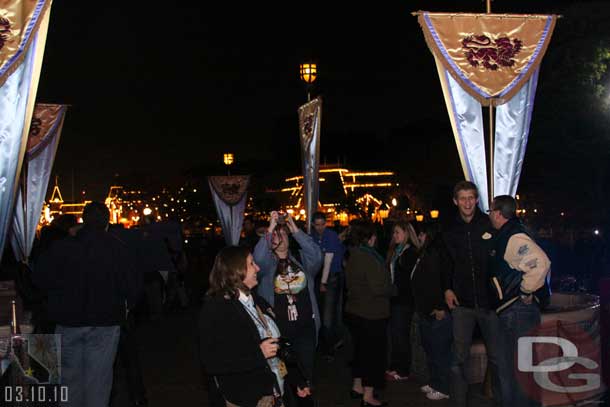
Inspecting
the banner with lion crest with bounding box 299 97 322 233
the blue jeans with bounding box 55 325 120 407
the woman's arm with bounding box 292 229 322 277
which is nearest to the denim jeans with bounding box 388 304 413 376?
the woman's arm with bounding box 292 229 322 277

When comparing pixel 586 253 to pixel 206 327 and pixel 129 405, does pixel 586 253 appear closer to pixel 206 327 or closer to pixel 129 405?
pixel 129 405

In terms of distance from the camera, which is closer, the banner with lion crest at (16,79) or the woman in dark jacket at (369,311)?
the banner with lion crest at (16,79)

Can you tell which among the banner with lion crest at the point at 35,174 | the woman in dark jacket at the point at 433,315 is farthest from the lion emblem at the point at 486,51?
the banner with lion crest at the point at 35,174

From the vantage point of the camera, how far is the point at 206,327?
16.0ft

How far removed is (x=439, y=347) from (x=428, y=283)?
0.87 m

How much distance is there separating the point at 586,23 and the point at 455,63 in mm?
15245

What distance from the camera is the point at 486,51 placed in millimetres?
9062

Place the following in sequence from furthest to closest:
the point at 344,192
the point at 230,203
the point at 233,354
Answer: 1. the point at 344,192
2. the point at 230,203
3. the point at 233,354

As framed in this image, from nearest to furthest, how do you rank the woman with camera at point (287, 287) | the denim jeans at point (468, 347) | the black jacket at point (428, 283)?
the denim jeans at point (468, 347) → the woman with camera at point (287, 287) → the black jacket at point (428, 283)

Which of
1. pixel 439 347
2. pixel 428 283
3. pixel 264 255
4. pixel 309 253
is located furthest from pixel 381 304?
pixel 264 255

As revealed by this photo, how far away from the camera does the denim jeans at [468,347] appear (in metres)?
7.15

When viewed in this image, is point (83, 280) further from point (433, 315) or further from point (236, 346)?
point (433, 315)

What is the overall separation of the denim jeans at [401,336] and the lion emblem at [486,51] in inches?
123

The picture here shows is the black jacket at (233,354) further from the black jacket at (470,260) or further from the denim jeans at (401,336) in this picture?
the denim jeans at (401,336)
